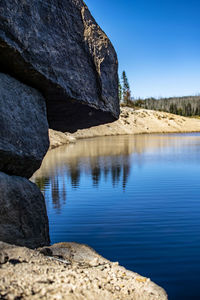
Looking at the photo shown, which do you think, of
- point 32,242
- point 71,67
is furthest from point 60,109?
point 32,242

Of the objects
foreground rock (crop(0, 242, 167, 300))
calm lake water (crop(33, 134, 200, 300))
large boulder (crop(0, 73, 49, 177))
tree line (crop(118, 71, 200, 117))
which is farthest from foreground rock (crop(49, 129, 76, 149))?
tree line (crop(118, 71, 200, 117))

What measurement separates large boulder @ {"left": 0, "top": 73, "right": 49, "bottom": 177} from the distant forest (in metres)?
139

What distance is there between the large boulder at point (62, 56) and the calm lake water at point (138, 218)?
3.29 metres

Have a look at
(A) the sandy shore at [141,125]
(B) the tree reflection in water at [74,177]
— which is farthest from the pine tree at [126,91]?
(B) the tree reflection in water at [74,177]

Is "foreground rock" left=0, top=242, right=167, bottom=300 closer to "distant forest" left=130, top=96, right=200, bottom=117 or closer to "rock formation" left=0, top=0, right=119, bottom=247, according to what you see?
"rock formation" left=0, top=0, right=119, bottom=247

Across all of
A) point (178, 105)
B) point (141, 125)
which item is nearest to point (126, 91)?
point (141, 125)

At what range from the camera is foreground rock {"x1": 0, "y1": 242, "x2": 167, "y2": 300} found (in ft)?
11.1

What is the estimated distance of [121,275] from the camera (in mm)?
4617

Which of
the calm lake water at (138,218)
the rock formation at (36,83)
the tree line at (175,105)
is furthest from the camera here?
the tree line at (175,105)

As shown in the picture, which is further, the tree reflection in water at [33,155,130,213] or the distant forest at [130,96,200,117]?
the distant forest at [130,96,200,117]

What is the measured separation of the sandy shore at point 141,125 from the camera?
69625 mm

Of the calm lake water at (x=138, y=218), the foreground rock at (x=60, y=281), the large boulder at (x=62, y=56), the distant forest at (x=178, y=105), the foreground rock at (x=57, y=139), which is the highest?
the distant forest at (x=178, y=105)

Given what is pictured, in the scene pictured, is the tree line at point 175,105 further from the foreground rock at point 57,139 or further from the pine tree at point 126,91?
the foreground rock at point 57,139

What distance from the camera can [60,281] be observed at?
370 centimetres
